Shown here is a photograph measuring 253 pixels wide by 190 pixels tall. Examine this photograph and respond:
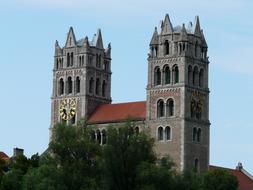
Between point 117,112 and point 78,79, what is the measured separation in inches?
308

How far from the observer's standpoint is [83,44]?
153m

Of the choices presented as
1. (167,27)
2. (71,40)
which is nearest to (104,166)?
(167,27)

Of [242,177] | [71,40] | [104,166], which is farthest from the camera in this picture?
[242,177]

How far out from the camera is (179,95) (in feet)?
464

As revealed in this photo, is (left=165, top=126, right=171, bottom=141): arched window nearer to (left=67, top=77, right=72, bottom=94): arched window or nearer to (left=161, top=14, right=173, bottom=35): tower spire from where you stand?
(left=161, top=14, right=173, bottom=35): tower spire

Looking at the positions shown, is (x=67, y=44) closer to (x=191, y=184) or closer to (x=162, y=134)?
(x=162, y=134)

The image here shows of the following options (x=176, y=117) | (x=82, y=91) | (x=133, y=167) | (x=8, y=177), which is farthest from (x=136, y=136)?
(x=82, y=91)

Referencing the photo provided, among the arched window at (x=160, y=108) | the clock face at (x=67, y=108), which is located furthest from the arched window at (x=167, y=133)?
the clock face at (x=67, y=108)

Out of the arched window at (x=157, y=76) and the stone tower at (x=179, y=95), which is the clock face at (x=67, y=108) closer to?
the stone tower at (x=179, y=95)

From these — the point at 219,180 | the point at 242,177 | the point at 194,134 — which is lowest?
the point at 219,180

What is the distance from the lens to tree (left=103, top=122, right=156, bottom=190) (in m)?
109

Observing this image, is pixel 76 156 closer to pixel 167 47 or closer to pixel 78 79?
pixel 167 47

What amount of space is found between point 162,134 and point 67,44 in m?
19.8

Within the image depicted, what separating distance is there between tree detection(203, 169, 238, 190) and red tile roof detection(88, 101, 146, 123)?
1764 cm
